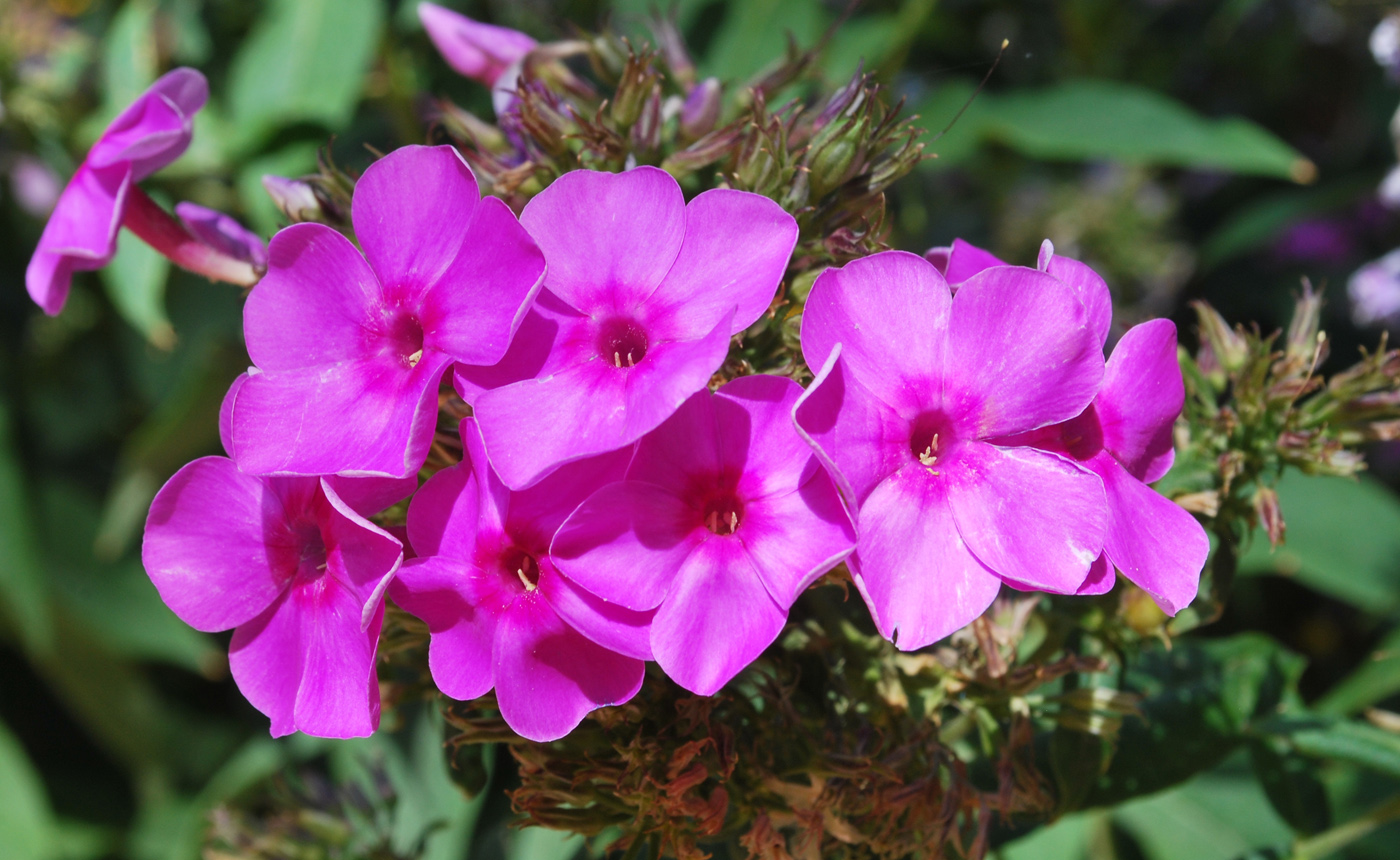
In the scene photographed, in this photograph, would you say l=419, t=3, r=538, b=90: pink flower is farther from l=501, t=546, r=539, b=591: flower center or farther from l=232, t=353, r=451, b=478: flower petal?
l=501, t=546, r=539, b=591: flower center

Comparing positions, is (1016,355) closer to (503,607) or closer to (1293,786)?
(503,607)

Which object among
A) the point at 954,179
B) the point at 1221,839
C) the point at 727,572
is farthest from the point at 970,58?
the point at 727,572

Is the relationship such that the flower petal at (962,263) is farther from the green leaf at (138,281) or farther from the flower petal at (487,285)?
the green leaf at (138,281)

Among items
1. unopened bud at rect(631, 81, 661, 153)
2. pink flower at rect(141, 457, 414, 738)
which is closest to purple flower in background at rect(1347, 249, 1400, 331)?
unopened bud at rect(631, 81, 661, 153)

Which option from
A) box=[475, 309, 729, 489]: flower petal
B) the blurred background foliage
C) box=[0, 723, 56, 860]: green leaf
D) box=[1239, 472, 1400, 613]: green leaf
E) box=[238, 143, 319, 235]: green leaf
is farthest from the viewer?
box=[0, 723, 56, 860]: green leaf

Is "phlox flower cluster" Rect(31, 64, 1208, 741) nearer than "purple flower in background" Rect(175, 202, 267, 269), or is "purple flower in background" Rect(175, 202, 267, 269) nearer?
"phlox flower cluster" Rect(31, 64, 1208, 741)

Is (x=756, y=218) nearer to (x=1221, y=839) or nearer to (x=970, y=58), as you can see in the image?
(x=1221, y=839)

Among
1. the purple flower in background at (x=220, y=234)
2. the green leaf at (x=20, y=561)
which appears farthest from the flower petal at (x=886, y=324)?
the green leaf at (x=20, y=561)
